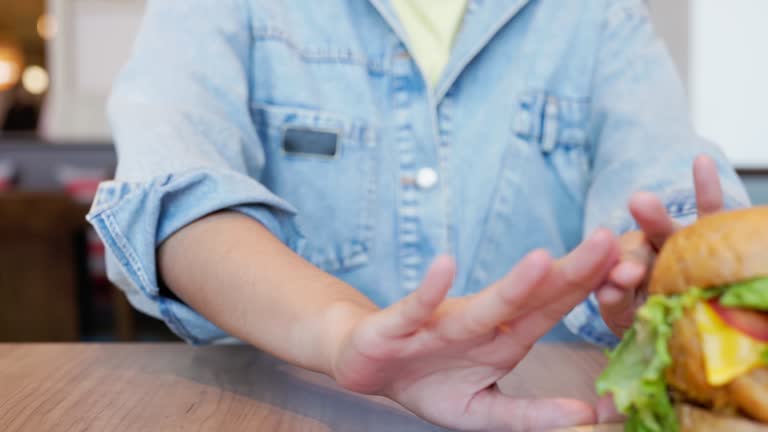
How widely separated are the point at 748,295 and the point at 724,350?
0.12 ft

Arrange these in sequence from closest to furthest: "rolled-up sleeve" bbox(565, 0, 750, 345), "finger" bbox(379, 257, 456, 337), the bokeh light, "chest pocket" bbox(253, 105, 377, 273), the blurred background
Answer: "finger" bbox(379, 257, 456, 337), "rolled-up sleeve" bbox(565, 0, 750, 345), "chest pocket" bbox(253, 105, 377, 273), the blurred background, the bokeh light

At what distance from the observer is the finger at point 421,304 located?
1.43 feet

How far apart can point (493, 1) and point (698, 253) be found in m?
0.64

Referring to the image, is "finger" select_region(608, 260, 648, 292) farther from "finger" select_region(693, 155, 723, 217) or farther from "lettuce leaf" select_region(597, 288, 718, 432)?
"finger" select_region(693, 155, 723, 217)

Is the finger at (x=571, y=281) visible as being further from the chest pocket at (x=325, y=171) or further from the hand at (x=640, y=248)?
the chest pocket at (x=325, y=171)

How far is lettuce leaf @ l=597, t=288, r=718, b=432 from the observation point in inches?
18.5

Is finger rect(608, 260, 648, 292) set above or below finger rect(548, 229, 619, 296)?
below

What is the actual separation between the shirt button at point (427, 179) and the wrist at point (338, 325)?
0.45 m

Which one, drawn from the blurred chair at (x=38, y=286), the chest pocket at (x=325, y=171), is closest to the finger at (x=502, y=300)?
the chest pocket at (x=325, y=171)

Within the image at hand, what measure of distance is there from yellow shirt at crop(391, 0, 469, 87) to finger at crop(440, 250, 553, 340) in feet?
2.12

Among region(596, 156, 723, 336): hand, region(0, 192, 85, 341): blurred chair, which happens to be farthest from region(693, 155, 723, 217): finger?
region(0, 192, 85, 341): blurred chair

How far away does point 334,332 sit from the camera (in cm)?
55

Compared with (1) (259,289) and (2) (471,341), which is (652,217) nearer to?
(2) (471,341)

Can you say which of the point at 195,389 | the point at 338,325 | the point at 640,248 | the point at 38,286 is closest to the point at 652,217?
the point at 640,248
